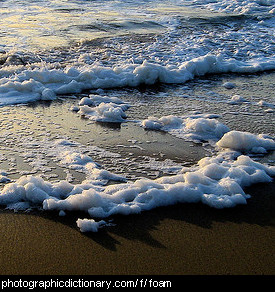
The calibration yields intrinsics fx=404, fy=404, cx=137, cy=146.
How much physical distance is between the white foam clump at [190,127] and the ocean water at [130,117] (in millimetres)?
15

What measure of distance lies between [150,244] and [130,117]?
9.41 ft

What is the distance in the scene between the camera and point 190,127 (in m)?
5.02

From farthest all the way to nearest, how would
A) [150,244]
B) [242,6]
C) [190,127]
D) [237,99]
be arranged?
1. [242,6]
2. [237,99]
3. [190,127]
4. [150,244]

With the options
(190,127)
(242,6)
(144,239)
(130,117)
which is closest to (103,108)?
(130,117)

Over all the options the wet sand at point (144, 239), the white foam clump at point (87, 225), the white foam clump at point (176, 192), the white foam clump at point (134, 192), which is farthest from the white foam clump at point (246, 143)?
the white foam clump at point (87, 225)

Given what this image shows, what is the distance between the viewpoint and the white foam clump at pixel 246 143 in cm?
445

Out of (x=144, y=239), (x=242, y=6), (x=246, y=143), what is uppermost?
(x=144, y=239)

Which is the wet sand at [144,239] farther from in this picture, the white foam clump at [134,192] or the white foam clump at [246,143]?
the white foam clump at [246,143]

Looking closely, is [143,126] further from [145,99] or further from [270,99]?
[270,99]

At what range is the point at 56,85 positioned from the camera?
22.6 feet

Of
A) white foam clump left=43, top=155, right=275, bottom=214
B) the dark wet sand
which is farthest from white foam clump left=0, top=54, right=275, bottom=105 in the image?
the dark wet sand

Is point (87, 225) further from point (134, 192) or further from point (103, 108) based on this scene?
point (103, 108)

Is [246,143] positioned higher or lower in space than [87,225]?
lower
